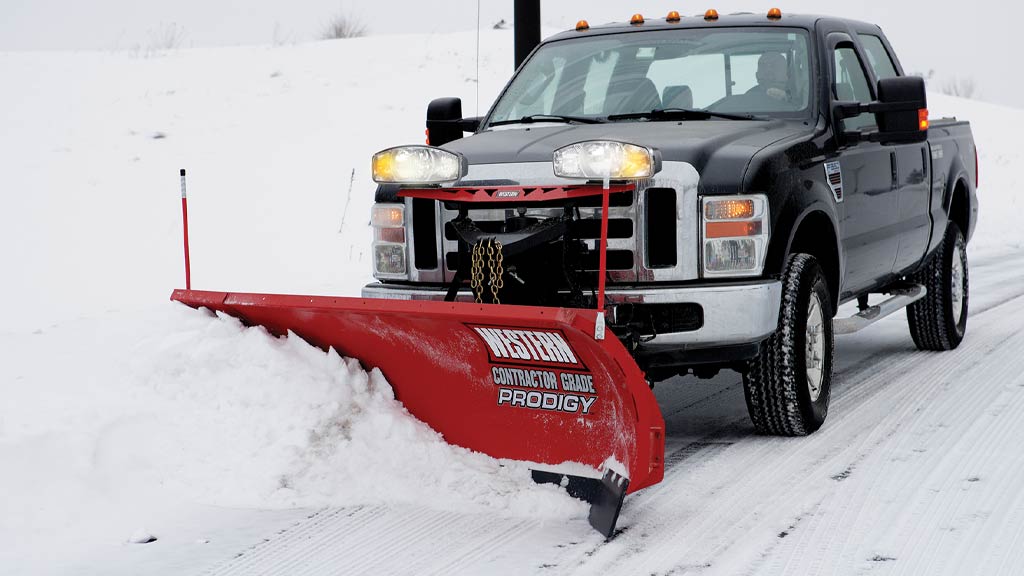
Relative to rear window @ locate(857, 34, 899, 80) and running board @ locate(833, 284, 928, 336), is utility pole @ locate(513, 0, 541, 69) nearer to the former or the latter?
rear window @ locate(857, 34, 899, 80)

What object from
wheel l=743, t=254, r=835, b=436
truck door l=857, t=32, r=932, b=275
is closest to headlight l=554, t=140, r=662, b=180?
wheel l=743, t=254, r=835, b=436

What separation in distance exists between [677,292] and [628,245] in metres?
0.26

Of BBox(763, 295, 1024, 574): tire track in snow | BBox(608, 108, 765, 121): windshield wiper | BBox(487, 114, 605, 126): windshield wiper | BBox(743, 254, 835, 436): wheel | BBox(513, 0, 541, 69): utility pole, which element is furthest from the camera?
BBox(513, 0, 541, 69): utility pole

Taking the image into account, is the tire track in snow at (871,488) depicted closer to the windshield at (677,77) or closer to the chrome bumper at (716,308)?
the chrome bumper at (716,308)

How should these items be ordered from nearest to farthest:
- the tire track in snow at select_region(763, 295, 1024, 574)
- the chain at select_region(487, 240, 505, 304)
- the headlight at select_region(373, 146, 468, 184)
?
the tire track in snow at select_region(763, 295, 1024, 574) < the chain at select_region(487, 240, 505, 304) < the headlight at select_region(373, 146, 468, 184)

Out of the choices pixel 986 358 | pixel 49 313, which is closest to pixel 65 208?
pixel 49 313

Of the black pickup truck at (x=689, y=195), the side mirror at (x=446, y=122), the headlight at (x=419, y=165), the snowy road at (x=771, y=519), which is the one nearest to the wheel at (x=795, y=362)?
the black pickup truck at (x=689, y=195)

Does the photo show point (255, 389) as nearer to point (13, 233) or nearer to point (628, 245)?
point (628, 245)

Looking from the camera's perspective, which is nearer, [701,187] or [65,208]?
[701,187]

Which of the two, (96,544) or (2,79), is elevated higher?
(2,79)

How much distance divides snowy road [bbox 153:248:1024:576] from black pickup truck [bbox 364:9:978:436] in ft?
1.19

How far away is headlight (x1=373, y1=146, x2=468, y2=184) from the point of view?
16.2ft

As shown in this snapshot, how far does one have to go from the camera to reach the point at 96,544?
13.4 ft

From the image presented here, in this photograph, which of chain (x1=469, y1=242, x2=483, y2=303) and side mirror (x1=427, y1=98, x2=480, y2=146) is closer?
chain (x1=469, y1=242, x2=483, y2=303)
